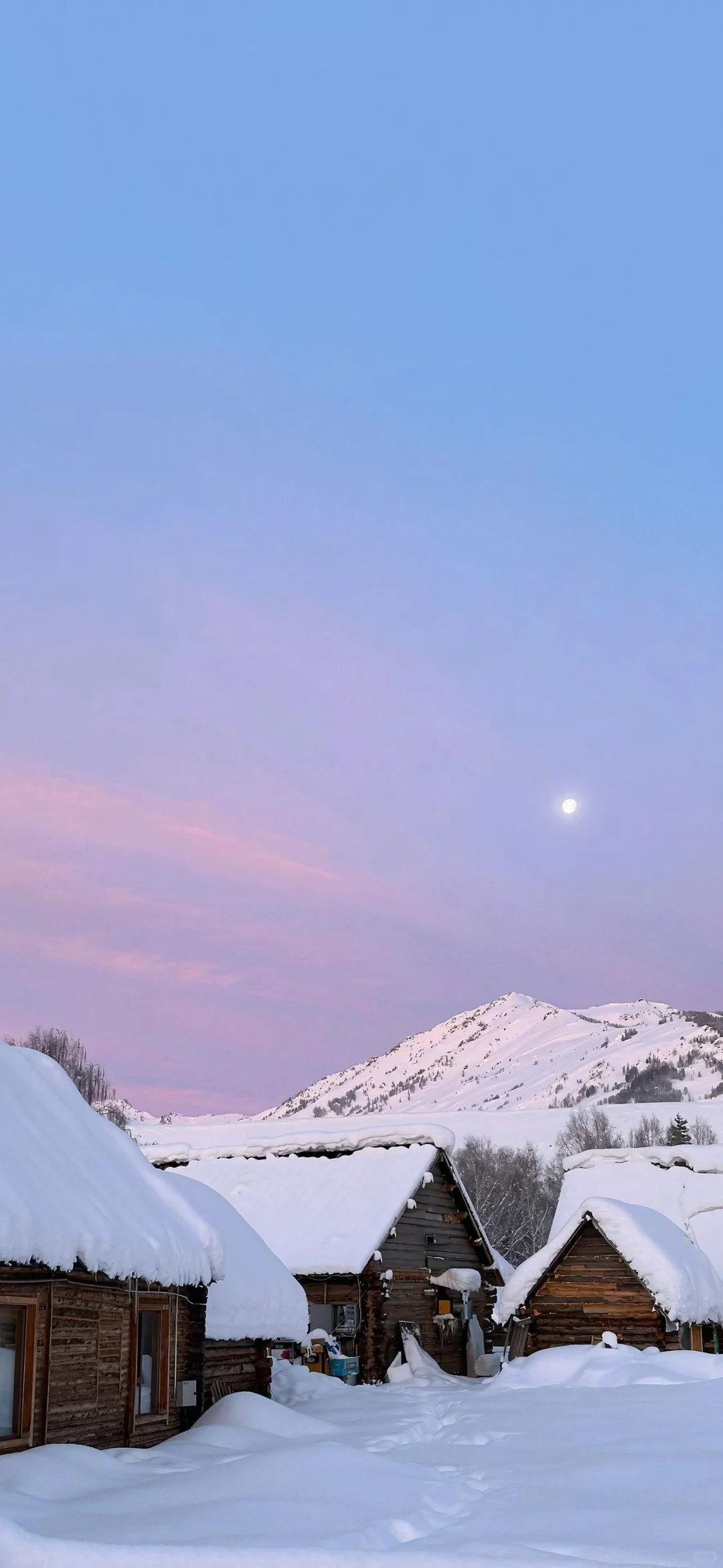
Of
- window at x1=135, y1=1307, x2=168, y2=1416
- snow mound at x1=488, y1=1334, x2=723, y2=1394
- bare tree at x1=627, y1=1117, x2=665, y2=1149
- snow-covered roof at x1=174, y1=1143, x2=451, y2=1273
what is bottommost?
snow mound at x1=488, y1=1334, x2=723, y2=1394

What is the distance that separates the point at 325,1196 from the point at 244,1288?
12447 millimetres

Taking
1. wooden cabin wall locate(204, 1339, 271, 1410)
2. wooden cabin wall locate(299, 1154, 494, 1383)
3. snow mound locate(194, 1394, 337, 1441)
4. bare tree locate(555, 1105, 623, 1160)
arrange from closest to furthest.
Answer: snow mound locate(194, 1394, 337, 1441), wooden cabin wall locate(204, 1339, 271, 1410), wooden cabin wall locate(299, 1154, 494, 1383), bare tree locate(555, 1105, 623, 1160)

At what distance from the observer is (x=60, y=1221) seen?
1631 centimetres

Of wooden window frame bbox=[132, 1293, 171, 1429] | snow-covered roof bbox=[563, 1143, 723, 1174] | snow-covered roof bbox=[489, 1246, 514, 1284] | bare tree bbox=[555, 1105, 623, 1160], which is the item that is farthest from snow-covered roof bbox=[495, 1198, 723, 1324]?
bare tree bbox=[555, 1105, 623, 1160]

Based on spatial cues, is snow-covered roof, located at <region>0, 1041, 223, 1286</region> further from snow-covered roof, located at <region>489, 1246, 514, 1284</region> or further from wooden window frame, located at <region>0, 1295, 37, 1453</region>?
snow-covered roof, located at <region>489, 1246, 514, 1284</region>

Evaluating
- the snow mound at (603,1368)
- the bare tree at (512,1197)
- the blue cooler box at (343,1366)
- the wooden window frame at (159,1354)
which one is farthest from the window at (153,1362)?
the bare tree at (512,1197)

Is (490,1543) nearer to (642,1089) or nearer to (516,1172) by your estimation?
(516,1172)

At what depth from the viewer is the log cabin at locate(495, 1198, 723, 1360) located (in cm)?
3103

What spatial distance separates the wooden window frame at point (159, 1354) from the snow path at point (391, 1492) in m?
0.74

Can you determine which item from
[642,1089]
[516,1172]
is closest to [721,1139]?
[516,1172]

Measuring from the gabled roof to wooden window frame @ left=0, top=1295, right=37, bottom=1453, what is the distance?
51.6 ft

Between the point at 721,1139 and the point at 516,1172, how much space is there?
128 ft

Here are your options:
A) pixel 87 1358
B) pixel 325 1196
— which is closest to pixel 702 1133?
pixel 325 1196

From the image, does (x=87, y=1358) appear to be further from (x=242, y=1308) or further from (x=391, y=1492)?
(x=242, y=1308)
